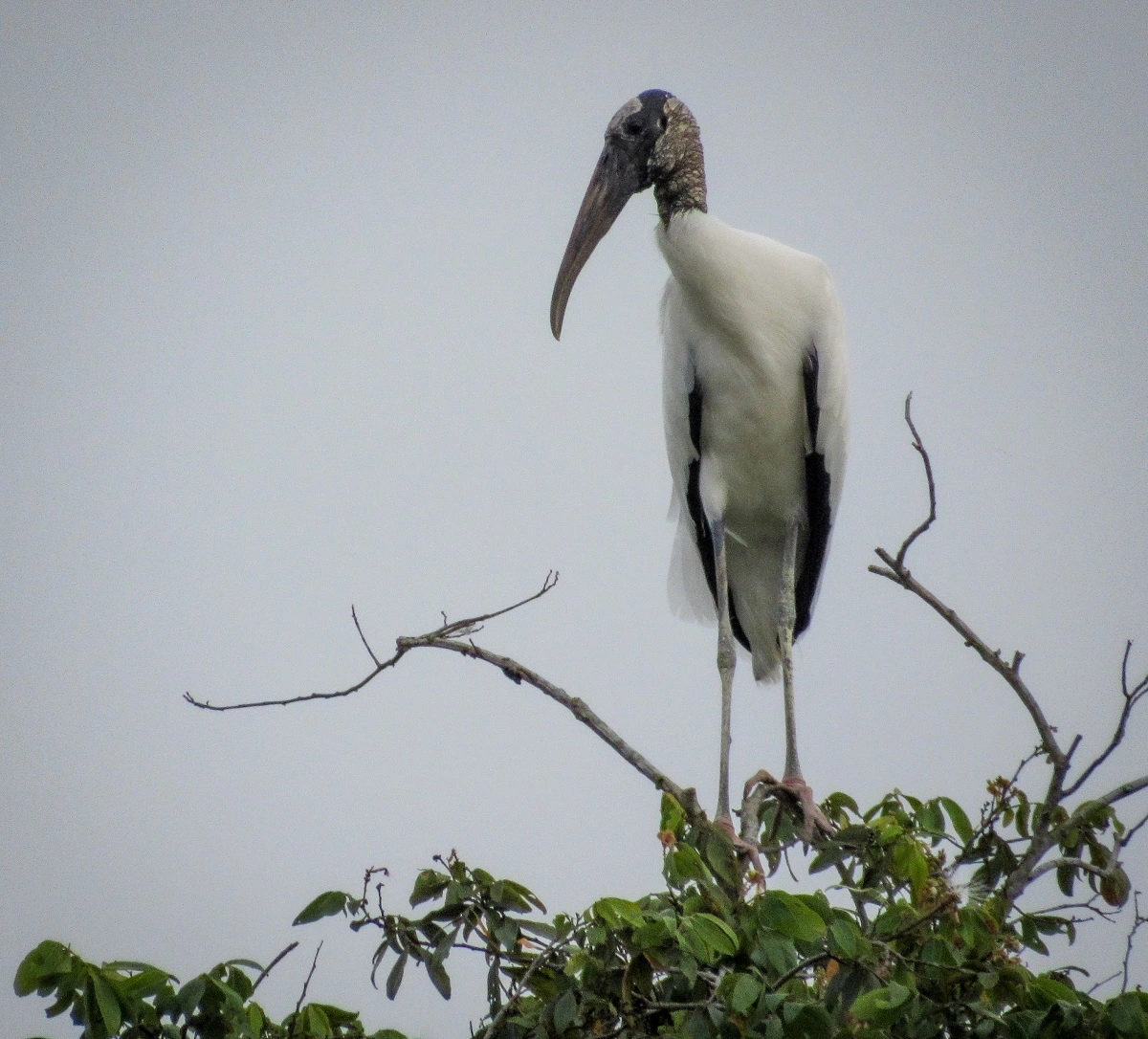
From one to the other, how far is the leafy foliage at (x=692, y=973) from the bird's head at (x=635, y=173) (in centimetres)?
248

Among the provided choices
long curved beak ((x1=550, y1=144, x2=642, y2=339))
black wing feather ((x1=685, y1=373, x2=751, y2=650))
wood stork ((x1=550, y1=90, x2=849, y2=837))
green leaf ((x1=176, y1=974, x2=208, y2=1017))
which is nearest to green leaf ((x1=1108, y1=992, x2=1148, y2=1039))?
green leaf ((x1=176, y1=974, x2=208, y2=1017))

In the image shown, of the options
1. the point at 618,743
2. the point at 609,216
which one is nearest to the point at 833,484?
the point at 609,216

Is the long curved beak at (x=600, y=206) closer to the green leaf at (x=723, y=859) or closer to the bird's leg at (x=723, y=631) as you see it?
the bird's leg at (x=723, y=631)

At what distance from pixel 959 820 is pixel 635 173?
2513mm

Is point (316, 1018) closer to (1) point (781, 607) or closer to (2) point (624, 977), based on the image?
(2) point (624, 977)

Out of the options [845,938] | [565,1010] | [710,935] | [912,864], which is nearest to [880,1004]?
[845,938]

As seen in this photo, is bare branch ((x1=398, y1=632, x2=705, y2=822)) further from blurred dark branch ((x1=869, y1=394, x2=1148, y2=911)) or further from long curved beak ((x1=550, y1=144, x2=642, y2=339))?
long curved beak ((x1=550, y1=144, x2=642, y2=339))

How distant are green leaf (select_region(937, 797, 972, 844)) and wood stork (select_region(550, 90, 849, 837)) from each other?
1.50 meters

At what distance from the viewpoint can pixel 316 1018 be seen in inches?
106

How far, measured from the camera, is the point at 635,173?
16.0 ft

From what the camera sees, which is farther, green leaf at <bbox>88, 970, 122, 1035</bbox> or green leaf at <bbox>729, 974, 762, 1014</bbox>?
green leaf at <bbox>88, 970, 122, 1035</bbox>

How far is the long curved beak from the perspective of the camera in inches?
190

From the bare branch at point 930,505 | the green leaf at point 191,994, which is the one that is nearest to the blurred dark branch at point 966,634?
the bare branch at point 930,505

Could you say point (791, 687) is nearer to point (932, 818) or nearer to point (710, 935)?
point (932, 818)
